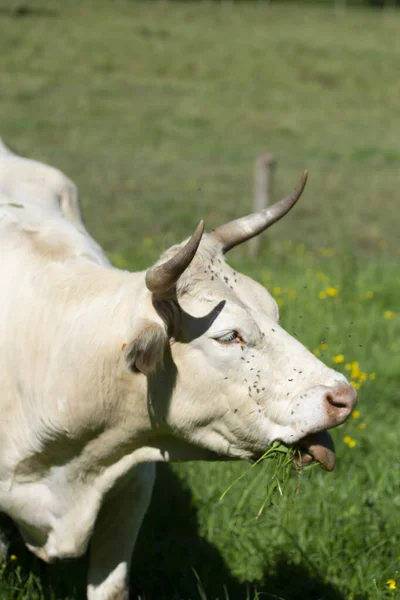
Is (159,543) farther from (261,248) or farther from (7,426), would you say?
(261,248)

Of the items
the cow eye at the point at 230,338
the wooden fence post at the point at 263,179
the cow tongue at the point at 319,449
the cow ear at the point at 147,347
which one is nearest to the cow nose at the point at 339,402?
the cow tongue at the point at 319,449

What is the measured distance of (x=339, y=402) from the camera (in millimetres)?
2850

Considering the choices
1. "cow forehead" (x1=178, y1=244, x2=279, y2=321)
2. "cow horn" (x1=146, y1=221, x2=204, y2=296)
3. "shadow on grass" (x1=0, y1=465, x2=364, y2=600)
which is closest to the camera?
"cow horn" (x1=146, y1=221, x2=204, y2=296)

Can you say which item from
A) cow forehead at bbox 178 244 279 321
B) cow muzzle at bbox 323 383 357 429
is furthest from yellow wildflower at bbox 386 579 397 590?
cow forehead at bbox 178 244 279 321

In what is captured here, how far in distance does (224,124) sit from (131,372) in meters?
17.8

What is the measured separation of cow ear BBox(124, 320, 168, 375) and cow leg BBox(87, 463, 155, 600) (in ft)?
2.86

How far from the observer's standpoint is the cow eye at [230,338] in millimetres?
3031

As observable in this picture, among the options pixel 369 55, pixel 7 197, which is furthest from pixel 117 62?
pixel 7 197

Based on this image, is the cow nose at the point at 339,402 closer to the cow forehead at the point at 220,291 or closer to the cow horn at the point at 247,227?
the cow forehead at the point at 220,291

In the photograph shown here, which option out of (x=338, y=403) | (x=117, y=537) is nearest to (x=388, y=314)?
(x=117, y=537)

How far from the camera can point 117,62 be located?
84.4 ft

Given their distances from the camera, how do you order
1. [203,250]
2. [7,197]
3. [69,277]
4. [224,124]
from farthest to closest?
[224,124] → [7,197] → [69,277] → [203,250]

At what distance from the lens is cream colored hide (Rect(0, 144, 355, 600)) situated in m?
3.01

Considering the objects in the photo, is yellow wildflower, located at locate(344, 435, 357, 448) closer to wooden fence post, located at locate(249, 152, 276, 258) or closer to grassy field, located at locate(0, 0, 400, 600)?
grassy field, located at locate(0, 0, 400, 600)
